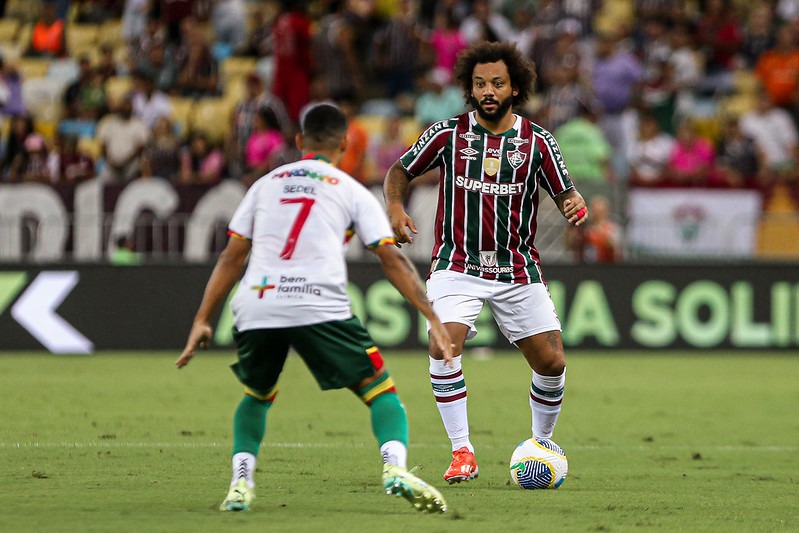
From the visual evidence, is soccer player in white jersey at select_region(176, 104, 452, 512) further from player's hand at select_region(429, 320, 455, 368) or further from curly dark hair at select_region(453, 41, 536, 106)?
curly dark hair at select_region(453, 41, 536, 106)

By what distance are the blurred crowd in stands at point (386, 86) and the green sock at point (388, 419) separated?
12.0m

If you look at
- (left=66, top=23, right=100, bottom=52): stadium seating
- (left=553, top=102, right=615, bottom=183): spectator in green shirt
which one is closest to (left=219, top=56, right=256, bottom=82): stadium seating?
(left=66, top=23, right=100, bottom=52): stadium seating

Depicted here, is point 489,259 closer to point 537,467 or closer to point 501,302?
point 501,302

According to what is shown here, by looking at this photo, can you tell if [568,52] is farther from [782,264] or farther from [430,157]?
[430,157]

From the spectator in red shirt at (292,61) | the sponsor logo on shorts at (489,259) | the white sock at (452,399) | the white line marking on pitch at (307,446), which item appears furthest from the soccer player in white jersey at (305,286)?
the spectator in red shirt at (292,61)

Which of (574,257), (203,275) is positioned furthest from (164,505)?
(574,257)

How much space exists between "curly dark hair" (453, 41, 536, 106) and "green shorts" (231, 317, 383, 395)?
241 cm

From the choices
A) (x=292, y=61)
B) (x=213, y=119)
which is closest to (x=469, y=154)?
(x=292, y=61)

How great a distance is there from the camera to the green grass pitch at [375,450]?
6.63m

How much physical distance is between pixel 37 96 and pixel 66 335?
21.3ft

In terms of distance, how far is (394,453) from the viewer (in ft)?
21.8

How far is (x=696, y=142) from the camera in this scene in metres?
19.4

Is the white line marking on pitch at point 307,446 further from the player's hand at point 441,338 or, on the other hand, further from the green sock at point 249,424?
the player's hand at point 441,338

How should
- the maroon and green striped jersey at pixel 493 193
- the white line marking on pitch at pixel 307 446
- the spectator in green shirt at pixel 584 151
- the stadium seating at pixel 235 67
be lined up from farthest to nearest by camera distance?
the stadium seating at pixel 235 67 → the spectator in green shirt at pixel 584 151 → the white line marking on pitch at pixel 307 446 → the maroon and green striped jersey at pixel 493 193
